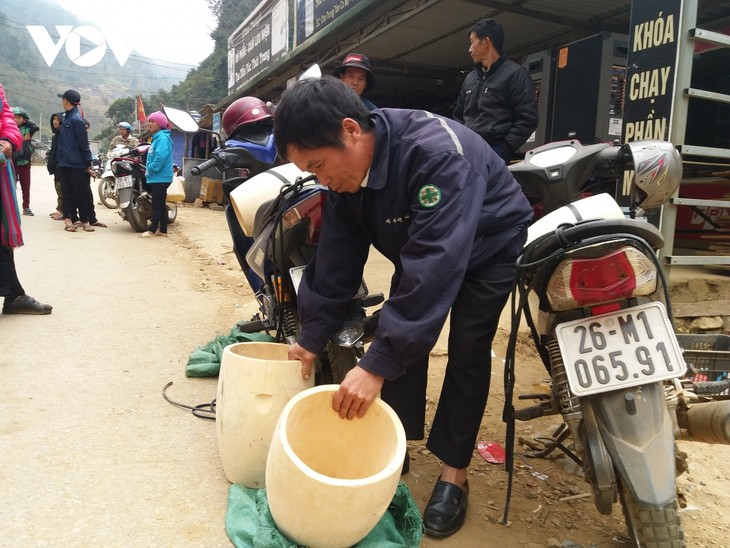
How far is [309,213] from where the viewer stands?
2.28 m

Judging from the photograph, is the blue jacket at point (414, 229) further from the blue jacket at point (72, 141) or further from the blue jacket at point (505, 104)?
the blue jacket at point (72, 141)

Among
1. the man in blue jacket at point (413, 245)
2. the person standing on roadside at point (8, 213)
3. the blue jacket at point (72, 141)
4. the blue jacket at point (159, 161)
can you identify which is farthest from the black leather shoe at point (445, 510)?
the blue jacket at point (72, 141)

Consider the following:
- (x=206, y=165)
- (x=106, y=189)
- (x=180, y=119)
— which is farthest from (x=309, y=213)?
(x=106, y=189)

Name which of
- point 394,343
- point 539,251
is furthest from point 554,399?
point 394,343

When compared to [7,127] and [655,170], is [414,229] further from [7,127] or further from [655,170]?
[7,127]

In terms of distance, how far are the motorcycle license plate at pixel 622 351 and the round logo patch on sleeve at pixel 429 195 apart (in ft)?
1.71

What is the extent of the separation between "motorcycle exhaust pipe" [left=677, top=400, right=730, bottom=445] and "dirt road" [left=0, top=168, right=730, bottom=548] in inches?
16.5

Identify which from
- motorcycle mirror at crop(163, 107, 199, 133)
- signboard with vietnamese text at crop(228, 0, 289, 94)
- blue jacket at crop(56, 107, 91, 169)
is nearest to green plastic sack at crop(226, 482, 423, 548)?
A: motorcycle mirror at crop(163, 107, 199, 133)

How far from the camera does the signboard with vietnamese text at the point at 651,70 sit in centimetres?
317

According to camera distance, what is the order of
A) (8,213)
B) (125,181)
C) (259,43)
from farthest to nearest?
(259,43)
(125,181)
(8,213)

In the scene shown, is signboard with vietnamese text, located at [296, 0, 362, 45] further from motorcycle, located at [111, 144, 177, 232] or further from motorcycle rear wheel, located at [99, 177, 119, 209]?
motorcycle rear wheel, located at [99, 177, 119, 209]

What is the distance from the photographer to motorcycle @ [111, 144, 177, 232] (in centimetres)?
816

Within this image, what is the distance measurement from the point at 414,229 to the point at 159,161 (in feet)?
22.3

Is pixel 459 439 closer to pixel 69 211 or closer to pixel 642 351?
pixel 642 351
